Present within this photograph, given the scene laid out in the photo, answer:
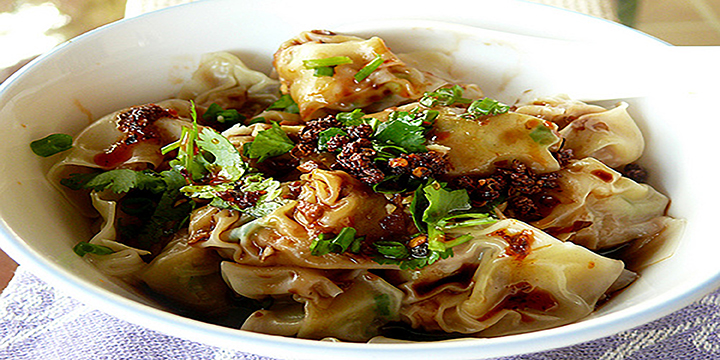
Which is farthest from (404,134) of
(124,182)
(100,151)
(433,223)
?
(100,151)

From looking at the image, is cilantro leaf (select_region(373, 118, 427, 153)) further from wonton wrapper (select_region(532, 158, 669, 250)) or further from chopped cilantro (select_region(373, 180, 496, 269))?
wonton wrapper (select_region(532, 158, 669, 250))

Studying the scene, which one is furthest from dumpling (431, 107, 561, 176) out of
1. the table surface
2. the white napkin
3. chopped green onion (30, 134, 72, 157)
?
the table surface

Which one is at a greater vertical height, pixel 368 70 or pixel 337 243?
pixel 368 70

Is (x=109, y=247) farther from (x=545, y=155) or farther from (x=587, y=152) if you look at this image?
(x=587, y=152)

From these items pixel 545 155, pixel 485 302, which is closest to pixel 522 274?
pixel 485 302

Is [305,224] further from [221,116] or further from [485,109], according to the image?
[221,116]

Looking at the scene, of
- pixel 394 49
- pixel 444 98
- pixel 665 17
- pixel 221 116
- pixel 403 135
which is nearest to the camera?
pixel 403 135

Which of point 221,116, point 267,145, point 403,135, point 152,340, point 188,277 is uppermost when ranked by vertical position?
point 403,135
